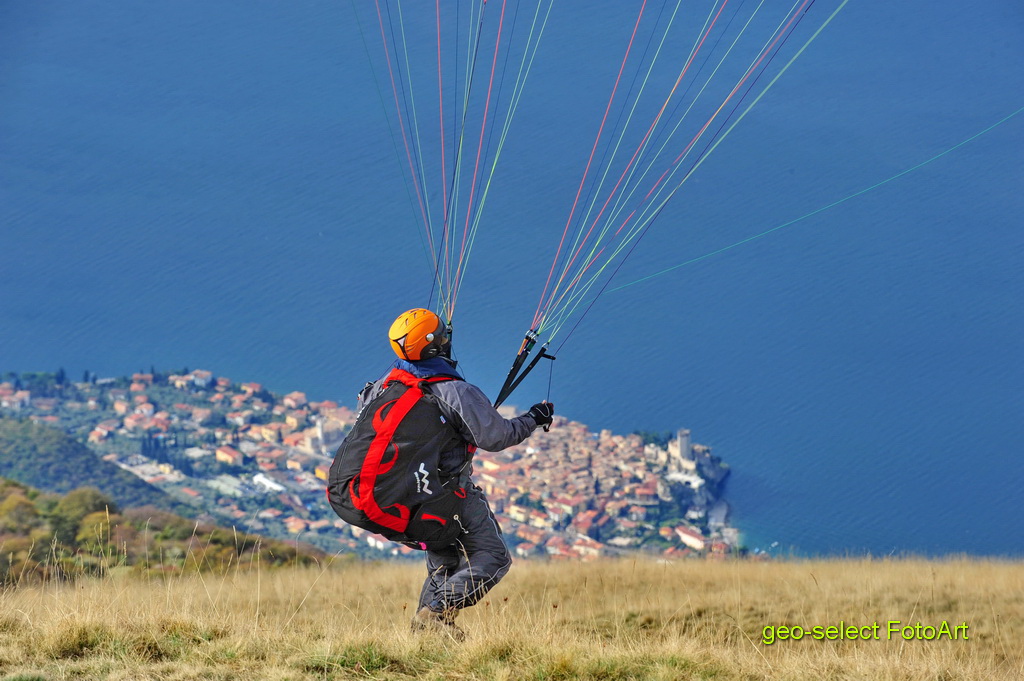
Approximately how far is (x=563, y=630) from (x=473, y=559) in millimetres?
554

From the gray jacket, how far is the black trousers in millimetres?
129

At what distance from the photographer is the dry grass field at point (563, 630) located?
2.38 meters

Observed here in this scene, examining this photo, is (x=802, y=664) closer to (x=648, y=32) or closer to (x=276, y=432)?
(x=276, y=432)

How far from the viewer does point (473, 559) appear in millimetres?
2703

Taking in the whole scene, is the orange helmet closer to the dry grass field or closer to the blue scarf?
the blue scarf

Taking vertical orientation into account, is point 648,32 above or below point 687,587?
above

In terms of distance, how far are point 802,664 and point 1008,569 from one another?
295 centimetres

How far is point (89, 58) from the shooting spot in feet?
81.7

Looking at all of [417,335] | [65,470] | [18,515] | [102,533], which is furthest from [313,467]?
[417,335]

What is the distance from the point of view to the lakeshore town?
36.2ft

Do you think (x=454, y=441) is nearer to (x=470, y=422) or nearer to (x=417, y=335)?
(x=470, y=422)

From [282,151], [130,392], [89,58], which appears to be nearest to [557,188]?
[282,151]

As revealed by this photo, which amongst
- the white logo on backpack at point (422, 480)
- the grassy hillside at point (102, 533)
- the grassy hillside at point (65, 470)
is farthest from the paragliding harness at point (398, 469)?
the grassy hillside at point (65, 470)

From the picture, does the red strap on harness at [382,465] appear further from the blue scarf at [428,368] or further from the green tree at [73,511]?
the green tree at [73,511]
